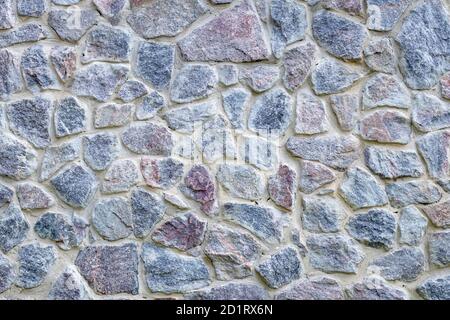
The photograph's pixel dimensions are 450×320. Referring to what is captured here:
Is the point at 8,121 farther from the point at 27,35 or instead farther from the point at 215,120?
the point at 215,120

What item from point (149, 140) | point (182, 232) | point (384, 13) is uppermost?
point (384, 13)

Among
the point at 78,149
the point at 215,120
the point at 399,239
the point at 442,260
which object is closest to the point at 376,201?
the point at 399,239

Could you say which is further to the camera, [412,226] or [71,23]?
[71,23]

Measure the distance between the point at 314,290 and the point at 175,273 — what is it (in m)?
0.64

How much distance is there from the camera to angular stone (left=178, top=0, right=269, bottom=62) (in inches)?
122

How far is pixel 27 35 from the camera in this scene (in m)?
3.14

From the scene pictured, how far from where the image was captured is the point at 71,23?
3143 millimetres

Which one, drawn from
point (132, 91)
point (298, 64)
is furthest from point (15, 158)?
point (298, 64)

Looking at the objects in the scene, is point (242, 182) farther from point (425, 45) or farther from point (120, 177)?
point (425, 45)

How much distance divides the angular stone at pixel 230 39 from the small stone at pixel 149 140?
1.20ft

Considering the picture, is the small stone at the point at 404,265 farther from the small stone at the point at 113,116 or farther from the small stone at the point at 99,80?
the small stone at the point at 99,80

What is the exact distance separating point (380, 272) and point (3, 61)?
2.02 metres

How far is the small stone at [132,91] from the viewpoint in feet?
10.2

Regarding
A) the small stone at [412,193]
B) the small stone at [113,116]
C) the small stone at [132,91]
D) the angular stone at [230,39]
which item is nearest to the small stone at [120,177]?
the small stone at [113,116]
